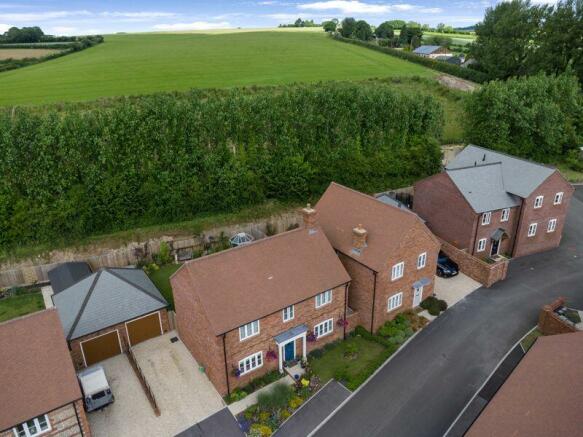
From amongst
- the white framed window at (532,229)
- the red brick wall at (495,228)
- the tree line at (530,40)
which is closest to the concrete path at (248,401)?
the red brick wall at (495,228)

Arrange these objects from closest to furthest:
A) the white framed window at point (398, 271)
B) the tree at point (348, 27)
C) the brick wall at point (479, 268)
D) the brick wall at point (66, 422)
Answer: the brick wall at point (66, 422)
the white framed window at point (398, 271)
the brick wall at point (479, 268)
the tree at point (348, 27)

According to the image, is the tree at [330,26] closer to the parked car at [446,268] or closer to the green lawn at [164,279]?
the parked car at [446,268]

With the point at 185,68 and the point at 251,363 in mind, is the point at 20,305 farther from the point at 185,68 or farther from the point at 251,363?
the point at 185,68

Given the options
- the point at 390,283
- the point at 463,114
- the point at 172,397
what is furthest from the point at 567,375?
the point at 463,114

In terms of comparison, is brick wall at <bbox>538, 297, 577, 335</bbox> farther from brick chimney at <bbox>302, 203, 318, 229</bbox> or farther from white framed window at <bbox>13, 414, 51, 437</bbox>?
white framed window at <bbox>13, 414, 51, 437</bbox>

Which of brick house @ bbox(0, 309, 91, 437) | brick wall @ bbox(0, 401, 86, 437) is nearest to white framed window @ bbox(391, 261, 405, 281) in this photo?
brick house @ bbox(0, 309, 91, 437)

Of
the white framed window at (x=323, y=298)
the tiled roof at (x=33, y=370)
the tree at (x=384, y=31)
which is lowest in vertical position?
the white framed window at (x=323, y=298)

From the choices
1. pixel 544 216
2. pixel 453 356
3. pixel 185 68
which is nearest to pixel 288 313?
pixel 453 356
